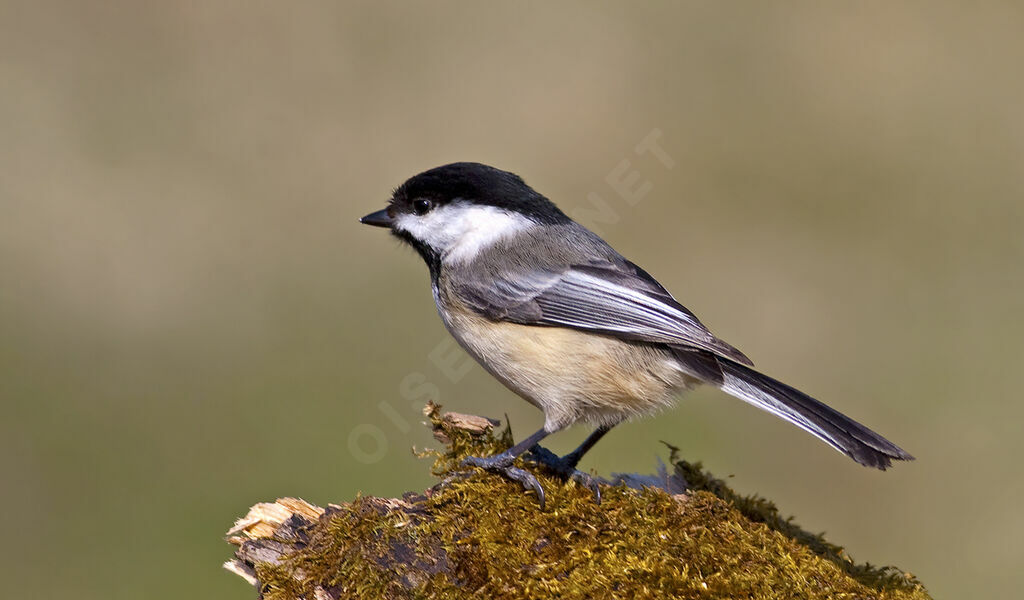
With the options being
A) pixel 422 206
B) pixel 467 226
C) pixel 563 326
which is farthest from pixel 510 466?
pixel 422 206

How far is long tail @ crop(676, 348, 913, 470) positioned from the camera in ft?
9.46

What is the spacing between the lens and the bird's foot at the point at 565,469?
292 cm

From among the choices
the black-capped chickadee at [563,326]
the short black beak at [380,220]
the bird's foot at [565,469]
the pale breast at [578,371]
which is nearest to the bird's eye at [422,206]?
the black-capped chickadee at [563,326]

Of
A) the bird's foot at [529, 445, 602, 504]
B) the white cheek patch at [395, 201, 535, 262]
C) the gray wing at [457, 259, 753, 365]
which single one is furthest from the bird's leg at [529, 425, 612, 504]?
the white cheek patch at [395, 201, 535, 262]

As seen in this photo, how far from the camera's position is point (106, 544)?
547 cm

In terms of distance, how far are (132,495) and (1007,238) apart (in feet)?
24.3

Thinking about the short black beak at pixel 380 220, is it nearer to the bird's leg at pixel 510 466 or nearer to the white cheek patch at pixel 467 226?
the white cheek patch at pixel 467 226

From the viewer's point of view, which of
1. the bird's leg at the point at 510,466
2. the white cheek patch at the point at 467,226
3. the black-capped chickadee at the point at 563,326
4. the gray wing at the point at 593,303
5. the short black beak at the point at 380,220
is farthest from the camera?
the short black beak at the point at 380,220

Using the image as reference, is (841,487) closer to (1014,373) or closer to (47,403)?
(1014,373)

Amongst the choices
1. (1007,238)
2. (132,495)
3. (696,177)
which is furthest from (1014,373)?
(132,495)

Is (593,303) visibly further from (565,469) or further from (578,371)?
(565,469)

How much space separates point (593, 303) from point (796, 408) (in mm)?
780

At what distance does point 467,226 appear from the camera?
3.59 metres

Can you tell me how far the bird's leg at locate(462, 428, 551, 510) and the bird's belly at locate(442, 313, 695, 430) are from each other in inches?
10.9
